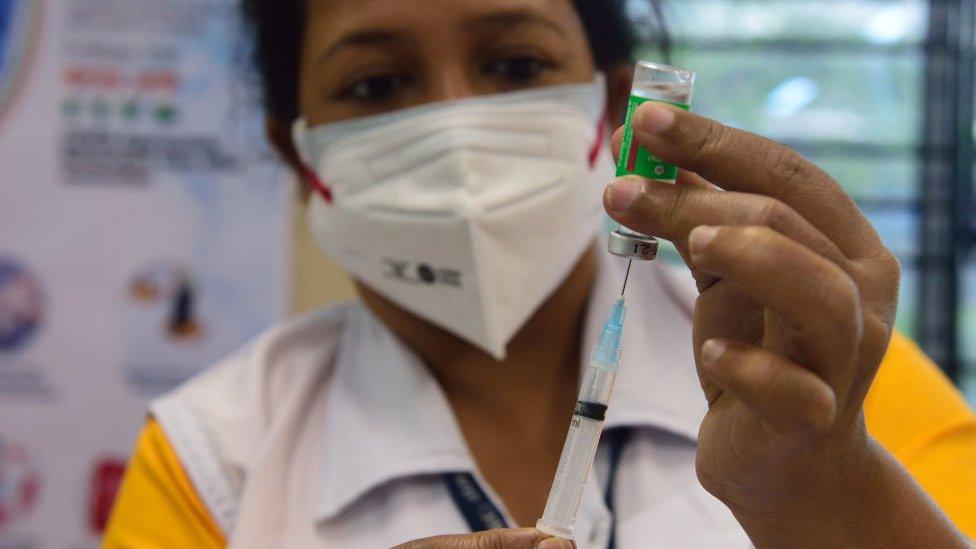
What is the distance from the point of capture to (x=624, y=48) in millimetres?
1248

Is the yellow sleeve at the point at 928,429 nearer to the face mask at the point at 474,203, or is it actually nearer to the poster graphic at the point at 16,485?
the face mask at the point at 474,203

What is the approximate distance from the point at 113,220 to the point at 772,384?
1424 mm

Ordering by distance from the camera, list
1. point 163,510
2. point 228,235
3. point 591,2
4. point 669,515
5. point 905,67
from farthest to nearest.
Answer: point 905,67, point 228,235, point 591,2, point 163,510, point 669,515

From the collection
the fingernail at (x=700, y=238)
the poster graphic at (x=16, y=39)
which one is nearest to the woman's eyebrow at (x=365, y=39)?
the fingernail at (x=700, y=238)

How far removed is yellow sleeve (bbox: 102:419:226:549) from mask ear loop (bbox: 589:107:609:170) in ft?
2.04

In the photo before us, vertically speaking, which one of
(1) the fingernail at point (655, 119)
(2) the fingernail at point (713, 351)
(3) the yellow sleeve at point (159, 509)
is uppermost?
(1) the fingernail at point (655, 119)

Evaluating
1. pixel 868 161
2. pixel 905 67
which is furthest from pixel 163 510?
pixel 905 67

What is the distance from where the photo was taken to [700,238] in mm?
527

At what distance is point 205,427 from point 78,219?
77 centimetres

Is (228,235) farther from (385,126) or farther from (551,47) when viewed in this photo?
(551,47)

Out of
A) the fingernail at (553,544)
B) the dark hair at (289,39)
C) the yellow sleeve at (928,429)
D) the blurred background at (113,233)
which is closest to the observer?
the fingernail at (553,544)

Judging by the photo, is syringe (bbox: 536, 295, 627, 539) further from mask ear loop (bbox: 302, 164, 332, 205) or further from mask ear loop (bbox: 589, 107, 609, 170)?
mask ear loop (bbox: 302, 164, 332, 205)

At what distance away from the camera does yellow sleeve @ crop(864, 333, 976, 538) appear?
95cm

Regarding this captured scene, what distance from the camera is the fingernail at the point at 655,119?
56 centimetres
